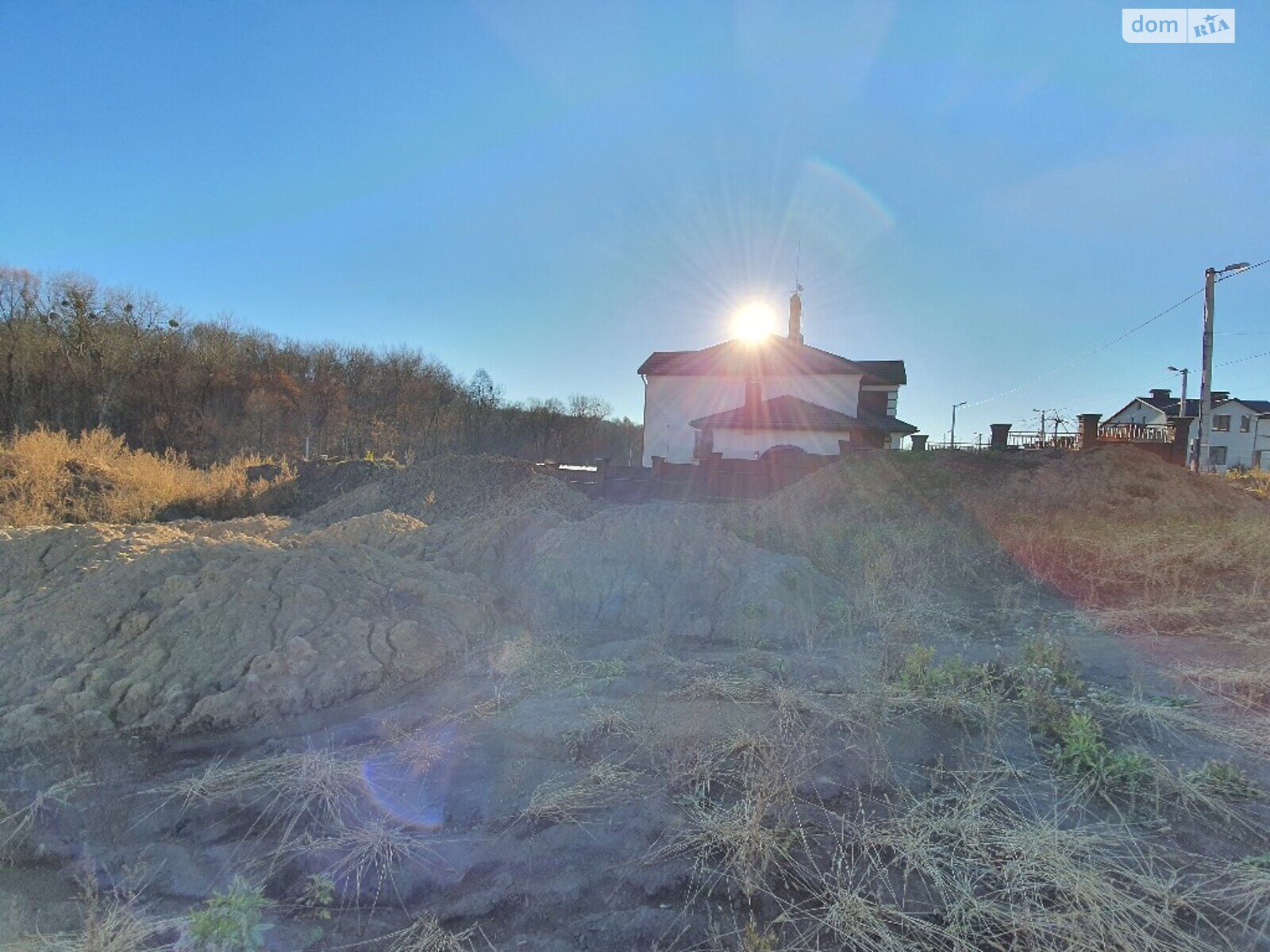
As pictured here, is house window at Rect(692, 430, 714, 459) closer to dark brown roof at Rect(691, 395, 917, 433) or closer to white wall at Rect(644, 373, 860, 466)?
dark brown roof at Rect(691, 395, 917, 433)

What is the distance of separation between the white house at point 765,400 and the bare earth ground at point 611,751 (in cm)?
1522

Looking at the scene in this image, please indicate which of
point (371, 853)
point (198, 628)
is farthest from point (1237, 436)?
point (198, 628)

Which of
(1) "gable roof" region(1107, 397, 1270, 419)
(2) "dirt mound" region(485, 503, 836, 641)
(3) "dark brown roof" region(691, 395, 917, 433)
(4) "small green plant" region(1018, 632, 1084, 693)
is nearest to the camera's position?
(4) "small green plant" region(1018, 632, 1084, 693)

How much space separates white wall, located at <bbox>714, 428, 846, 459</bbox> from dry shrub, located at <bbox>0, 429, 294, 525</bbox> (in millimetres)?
14700

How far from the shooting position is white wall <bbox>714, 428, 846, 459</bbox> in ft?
72.2

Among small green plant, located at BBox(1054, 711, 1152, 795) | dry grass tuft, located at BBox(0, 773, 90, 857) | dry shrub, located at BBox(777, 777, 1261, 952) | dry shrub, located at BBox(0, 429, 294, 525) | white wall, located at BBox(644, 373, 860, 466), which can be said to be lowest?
dry grass tuft, located at BBox(0, 773, 90, 857)

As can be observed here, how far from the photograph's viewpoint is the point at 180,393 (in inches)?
994

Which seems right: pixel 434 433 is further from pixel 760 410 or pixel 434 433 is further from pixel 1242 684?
pixel 1242 684

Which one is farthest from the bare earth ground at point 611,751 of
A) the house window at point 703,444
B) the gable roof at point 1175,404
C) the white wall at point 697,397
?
the gable roof at point 1175,404

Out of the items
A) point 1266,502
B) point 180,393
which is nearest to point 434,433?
point 180,393

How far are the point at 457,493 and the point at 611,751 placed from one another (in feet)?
37.1

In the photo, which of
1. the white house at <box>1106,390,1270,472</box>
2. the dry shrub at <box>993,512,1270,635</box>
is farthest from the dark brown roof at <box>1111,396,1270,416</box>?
the dry shrub at <box>993,512,1270,635</box>

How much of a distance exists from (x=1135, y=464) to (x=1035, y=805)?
10.2 meters

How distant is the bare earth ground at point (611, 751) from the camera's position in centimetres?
235
